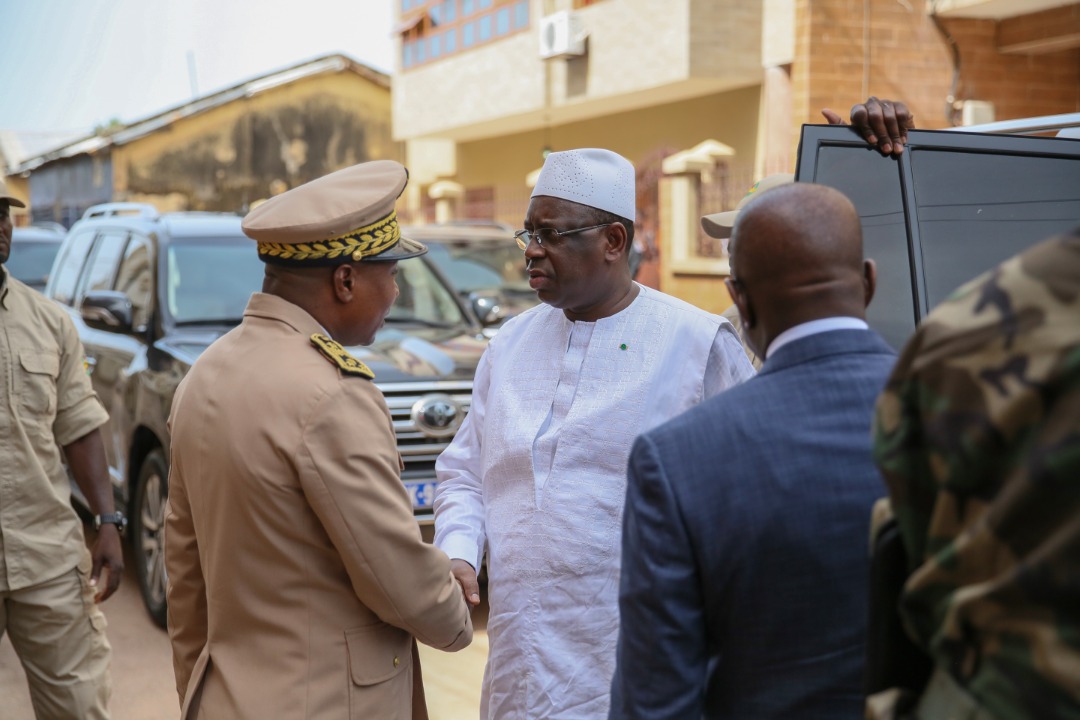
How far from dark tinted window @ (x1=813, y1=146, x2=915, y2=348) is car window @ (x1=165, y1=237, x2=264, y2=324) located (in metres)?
4.47

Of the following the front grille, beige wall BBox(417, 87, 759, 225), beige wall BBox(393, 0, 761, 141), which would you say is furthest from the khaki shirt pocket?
beige wall BBox(417, 87, 759, 225)

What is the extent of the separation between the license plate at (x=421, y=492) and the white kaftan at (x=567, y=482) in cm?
262

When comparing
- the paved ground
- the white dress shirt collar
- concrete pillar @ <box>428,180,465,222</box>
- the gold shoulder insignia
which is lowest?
the paved ground

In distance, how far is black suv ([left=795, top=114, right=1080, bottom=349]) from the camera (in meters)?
2.58

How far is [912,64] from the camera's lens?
47.1 ft

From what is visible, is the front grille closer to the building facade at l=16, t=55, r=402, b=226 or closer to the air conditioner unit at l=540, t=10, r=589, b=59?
the air conditioner unit at l=540, t=10, r=589, b=59

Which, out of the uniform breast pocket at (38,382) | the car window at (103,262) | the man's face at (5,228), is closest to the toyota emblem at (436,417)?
the uniform breast pocket at (38,382)

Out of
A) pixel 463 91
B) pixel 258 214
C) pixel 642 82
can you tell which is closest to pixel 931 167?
pixel 258 214

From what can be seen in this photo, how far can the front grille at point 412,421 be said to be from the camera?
571 centimetres

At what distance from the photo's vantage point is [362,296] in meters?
2.42

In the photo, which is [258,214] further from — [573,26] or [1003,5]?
[573,26]

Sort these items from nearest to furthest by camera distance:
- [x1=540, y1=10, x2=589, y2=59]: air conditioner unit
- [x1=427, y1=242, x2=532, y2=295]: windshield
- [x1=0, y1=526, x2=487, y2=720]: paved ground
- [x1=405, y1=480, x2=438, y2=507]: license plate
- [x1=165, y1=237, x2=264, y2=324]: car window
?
[x1=0, y1=526, x2=487, y2=720]: paved ground < [x1=405, y1=480, x2=438, y2=507]: license plate < [x1=165, y1=237, x2=264, y2=324]: car window < [x1=427, y1=242, x2=532, y2=295]: windshield < [x1=540, y1=10, x2=589, y2=59]: air conditioner unit

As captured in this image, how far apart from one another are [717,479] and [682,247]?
43.7ft

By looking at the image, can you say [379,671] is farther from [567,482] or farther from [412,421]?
[412,421]
